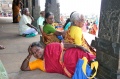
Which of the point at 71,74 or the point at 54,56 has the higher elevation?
the point at 54,56

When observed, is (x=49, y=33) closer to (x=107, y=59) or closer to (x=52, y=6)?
(x=52, y=6)

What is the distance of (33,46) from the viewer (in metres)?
2.81

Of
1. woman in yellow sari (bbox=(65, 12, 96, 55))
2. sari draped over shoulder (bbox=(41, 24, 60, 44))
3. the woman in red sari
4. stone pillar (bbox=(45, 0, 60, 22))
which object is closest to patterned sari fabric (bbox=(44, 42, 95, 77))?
the woman in red sari

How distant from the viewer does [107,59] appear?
8.25 ft

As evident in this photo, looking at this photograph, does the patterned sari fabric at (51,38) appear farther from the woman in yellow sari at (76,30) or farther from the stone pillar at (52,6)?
the stone pillar at (52,6)

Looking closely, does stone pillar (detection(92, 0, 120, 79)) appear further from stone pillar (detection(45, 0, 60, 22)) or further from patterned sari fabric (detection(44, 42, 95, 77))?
stone pillar (detection(45, 0, 60, 22))

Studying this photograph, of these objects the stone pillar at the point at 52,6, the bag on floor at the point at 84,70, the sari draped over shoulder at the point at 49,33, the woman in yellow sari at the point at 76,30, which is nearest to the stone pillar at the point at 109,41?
the bag on floor at the point at 84,70

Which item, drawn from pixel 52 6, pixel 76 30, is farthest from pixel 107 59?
pixel 52 6

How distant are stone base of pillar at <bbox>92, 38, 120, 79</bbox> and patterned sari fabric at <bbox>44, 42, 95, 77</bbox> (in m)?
0.20

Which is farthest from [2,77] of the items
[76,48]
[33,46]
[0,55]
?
[0,55]

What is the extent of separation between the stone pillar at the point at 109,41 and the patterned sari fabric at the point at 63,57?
0.82 feet

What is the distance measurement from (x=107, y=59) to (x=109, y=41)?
0.80 ft

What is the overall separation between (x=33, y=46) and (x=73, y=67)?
25.8 inches

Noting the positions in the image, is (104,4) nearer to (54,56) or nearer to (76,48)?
(76,48)
